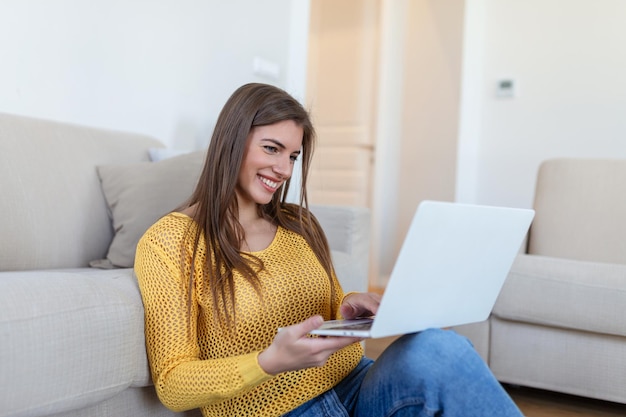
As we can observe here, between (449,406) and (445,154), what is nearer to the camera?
(449,406)

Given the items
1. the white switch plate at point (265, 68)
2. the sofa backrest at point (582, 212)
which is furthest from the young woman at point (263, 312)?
the white switch plate at point (265, 68)

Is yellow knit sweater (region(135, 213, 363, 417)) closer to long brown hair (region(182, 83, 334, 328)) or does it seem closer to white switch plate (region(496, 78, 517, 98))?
long brown hair (region(182, 83, 334, 328))

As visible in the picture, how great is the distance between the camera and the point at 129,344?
1.09 m

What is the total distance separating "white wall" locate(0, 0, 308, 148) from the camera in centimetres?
212

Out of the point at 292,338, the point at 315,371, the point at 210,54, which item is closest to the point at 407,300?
the point at 292,338

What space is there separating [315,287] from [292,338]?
0.31 m

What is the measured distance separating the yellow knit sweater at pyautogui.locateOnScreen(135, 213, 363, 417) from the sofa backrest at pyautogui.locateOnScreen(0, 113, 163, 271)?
663mm

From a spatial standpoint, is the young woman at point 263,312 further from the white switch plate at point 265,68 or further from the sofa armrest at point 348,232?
the white switch plate at point 265,68

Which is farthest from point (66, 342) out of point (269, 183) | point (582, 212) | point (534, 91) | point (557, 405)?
point (534, 91)

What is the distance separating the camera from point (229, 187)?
122 cm

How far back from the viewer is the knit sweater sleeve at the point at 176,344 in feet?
3.30

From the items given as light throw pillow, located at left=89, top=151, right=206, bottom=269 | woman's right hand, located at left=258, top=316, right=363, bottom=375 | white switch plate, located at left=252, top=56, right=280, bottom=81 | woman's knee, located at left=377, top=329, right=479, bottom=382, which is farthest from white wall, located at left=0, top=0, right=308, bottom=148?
woman's knee, located at left=377, top=329, right=479, bottom=382

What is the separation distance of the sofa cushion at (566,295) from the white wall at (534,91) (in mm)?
1743

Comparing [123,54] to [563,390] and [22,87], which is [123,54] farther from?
[563,390]
